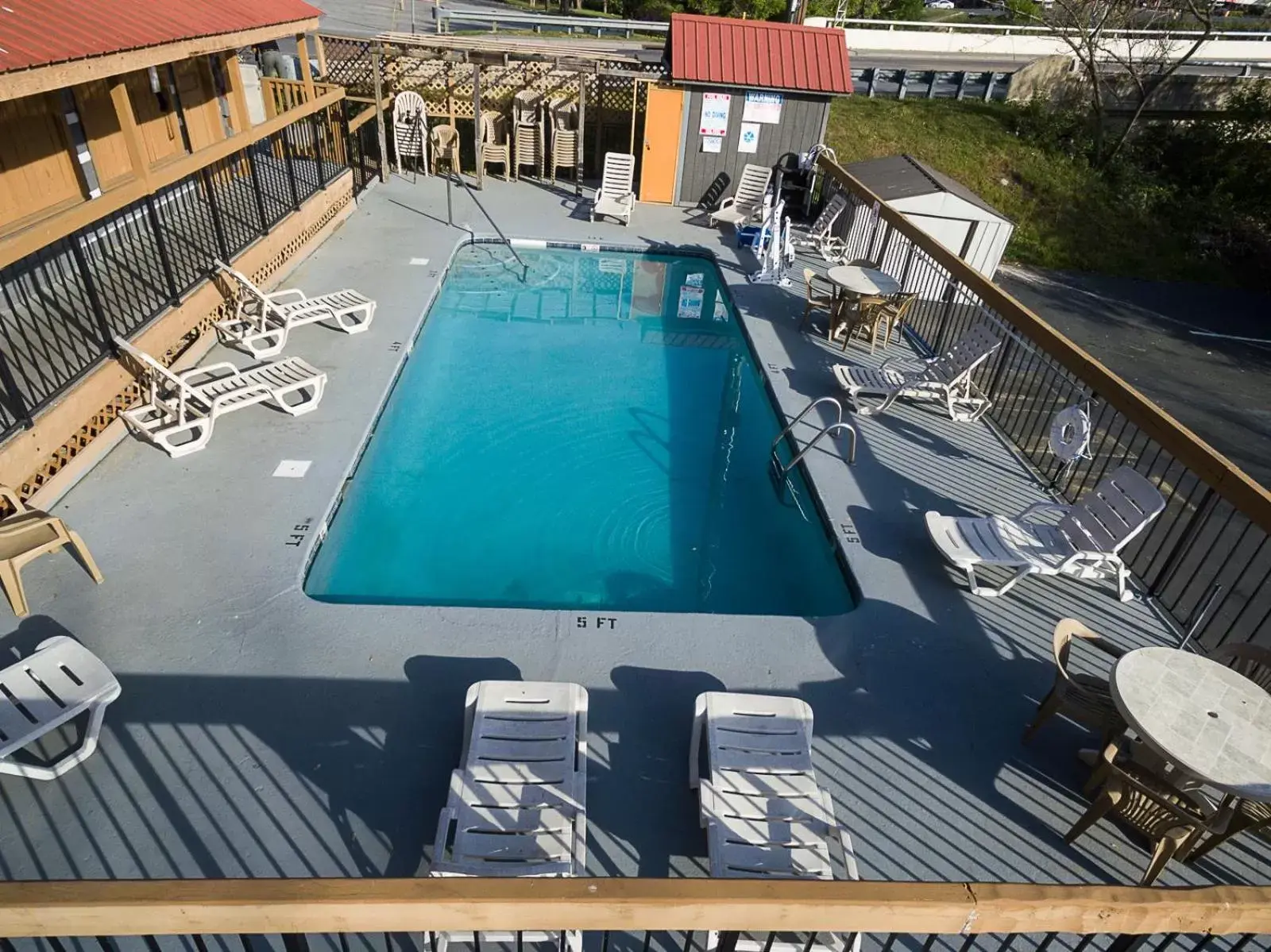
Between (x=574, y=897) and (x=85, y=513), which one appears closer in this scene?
(x=574, y=897)

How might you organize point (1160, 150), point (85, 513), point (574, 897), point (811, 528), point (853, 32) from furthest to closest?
point (853, 32), point (1160, 150), point (811, 528), point (85, 513), point (574, 897)

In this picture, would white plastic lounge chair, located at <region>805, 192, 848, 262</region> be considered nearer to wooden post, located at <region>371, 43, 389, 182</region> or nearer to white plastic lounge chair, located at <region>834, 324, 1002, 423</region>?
white plastic lounge chair, located at <region>834, 324, 1002, 423</region>

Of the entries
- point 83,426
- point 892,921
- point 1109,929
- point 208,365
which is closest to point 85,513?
point 83,426

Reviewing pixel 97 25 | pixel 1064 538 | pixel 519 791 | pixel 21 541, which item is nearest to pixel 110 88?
pixel 97 25

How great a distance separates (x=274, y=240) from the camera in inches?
360

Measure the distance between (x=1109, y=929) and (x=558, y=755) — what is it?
2338 millimetres

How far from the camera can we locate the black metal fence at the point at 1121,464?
16.7 ft

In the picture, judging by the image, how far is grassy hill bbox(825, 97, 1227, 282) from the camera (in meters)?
18.6

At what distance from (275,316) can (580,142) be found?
7858 millimetres

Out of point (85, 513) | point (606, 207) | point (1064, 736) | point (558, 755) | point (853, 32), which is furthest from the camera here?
point (853, 32)

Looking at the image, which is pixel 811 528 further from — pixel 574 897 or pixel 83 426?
pixel 83 426

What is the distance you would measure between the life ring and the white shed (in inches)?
264

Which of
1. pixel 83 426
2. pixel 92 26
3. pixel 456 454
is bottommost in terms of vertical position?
pixel 456 454

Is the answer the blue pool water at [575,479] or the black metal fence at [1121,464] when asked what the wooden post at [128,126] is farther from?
the black metal fence at [1121,464]
